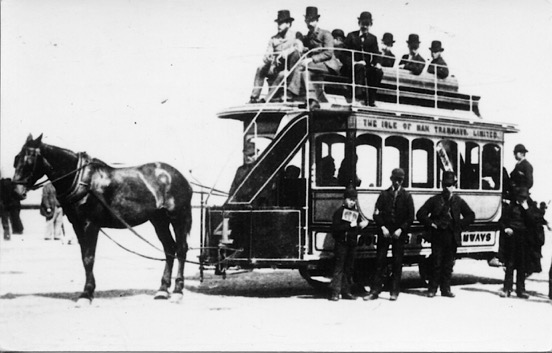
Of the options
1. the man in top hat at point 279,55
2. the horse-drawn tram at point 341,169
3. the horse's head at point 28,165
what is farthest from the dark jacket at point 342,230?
the horse's head at point 28,165

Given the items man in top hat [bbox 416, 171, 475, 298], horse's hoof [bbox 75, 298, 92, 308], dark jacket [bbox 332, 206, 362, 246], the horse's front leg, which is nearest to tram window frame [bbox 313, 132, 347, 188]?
dark jacket [bbox 332, 206, 362, 246]

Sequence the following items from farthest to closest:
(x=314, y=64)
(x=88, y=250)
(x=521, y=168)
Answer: (x=521, y=168), (x=314, y=64), (x=88, y=250)

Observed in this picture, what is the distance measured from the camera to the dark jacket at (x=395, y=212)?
1133 centimetres

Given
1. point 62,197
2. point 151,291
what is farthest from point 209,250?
point 62,197

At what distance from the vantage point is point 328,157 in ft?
42.6

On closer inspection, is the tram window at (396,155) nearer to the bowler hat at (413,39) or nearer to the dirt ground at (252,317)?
the dirt ground at (252,317)

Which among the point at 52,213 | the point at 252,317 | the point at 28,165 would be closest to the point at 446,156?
the point at 252,317

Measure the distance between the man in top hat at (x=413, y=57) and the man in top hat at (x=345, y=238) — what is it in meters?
3.74

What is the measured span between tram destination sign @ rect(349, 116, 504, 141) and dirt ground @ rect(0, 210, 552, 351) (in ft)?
8.85

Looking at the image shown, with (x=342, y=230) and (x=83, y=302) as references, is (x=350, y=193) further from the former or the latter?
(x=83, y=302)

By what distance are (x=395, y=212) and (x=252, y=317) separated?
116 inches

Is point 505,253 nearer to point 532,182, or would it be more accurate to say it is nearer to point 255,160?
point 532,182

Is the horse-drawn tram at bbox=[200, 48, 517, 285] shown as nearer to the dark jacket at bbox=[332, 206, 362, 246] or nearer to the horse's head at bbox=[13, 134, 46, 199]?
the dark jacket at bbox=[332, 206, 362, 246]

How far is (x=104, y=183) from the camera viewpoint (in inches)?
424
